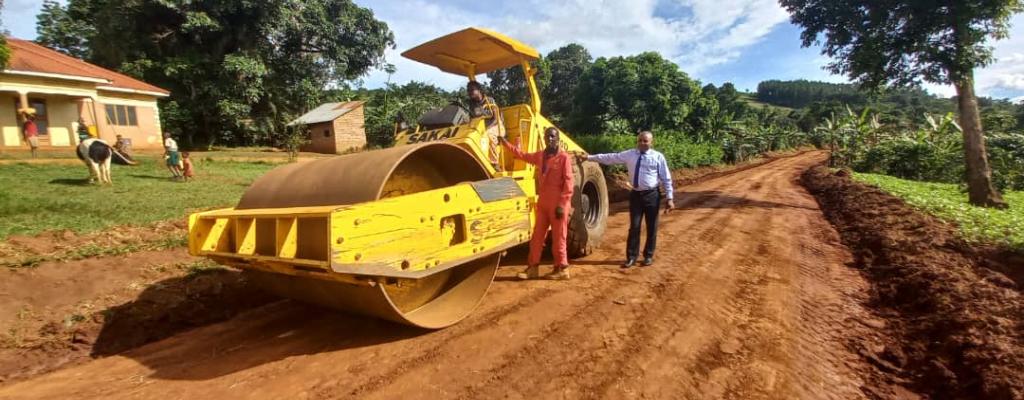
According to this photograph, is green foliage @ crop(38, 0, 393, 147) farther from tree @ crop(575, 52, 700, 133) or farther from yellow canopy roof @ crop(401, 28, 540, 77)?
yellow canopy roof @ crop(401, 28, 540, 77)

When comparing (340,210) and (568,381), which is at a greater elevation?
(340,210)

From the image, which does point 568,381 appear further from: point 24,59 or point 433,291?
point 24,59

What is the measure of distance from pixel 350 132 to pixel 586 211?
24.7m

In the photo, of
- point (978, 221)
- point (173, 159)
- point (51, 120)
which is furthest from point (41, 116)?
point (978, 221)

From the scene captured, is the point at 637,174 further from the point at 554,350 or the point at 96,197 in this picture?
the point at 96,197

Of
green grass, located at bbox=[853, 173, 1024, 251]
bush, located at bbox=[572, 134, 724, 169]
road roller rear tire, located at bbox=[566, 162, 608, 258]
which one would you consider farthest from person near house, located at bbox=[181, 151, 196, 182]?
bush, located at bbox=[572, 134, 724, 169]

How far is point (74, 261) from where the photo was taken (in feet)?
15.8

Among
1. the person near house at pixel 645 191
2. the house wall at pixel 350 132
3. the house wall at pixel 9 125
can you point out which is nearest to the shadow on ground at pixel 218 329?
the person near house at pixel 645 191

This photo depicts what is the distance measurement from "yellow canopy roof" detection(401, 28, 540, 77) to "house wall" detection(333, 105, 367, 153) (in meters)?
23.4

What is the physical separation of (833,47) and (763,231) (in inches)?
295

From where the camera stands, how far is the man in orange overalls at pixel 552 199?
4723 mm

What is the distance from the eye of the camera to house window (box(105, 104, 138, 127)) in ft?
63.9

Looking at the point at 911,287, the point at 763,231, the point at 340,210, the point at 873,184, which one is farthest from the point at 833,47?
the point at 340,210

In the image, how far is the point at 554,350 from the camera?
10.8 ft
